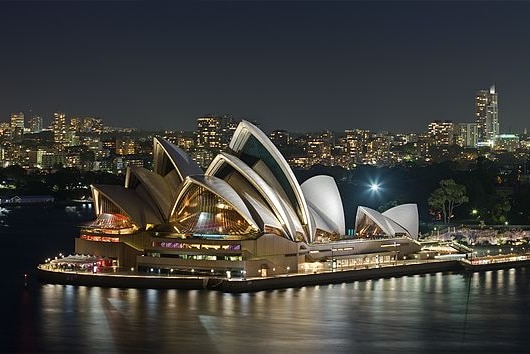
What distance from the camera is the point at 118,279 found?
30500 mm

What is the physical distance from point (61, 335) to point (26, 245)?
19762 mm

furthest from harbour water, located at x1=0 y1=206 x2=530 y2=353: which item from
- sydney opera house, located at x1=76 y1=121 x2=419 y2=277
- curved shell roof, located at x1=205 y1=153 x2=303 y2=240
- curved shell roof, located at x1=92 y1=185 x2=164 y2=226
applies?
curved shell roof, located at x1=92 y1=185 x2=164 y2=226

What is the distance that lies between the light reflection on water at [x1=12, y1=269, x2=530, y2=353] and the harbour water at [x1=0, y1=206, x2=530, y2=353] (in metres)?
0.02

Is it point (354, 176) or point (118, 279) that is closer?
point (118, 279)

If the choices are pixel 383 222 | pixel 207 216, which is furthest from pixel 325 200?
pixel 207 216

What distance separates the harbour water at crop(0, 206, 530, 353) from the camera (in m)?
22.7

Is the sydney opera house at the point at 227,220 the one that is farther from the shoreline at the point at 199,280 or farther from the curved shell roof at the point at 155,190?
the shoreline at the point at 199,280

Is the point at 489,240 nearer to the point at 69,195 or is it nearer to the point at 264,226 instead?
the point at 264,226

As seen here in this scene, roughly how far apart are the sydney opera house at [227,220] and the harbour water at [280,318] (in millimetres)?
1641

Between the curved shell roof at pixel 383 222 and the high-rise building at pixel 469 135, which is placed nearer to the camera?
the curved shell roof at pixel 383 222

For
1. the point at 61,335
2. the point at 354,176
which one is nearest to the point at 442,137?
the point at 354,176

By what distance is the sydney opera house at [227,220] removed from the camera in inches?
1233

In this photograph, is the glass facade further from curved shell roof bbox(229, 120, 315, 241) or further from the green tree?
the green tree

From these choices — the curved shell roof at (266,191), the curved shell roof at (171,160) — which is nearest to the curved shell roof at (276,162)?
the curved shell roof at (266,191)
